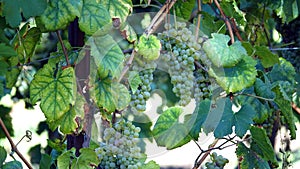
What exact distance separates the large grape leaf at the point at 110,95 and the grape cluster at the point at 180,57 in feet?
0.42

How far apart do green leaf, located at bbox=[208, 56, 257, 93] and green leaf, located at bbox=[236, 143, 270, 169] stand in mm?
186

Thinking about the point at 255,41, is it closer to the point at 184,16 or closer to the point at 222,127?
the point at 184,16

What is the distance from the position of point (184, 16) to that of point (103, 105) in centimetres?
47

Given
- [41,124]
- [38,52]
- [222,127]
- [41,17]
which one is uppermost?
[41,17]

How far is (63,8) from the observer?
1188 millimetres

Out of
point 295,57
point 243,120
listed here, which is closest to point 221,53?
point 243,120

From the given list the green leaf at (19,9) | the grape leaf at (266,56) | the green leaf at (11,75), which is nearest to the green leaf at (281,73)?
the grape leaf at (266,56)

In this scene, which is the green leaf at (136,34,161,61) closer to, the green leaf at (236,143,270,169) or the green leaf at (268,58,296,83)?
the green leaf at (236,143,270,169)

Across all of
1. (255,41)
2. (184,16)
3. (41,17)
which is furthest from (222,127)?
(255,41)

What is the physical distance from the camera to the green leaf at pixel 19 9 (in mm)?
1173

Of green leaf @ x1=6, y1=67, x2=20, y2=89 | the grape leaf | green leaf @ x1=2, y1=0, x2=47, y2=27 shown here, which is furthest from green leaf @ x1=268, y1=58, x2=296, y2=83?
green leaf @ x1=2, y1=0, x2=47, y2=27

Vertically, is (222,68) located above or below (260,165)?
above

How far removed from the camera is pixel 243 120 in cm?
139

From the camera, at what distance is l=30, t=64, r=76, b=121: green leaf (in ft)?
3.98
